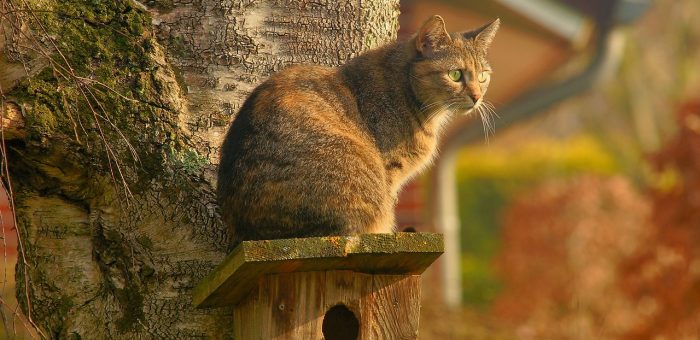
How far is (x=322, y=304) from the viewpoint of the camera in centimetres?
296

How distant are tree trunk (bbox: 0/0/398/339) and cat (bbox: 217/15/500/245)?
235mm

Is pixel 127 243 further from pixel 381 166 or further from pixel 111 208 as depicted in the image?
pixel 381 166

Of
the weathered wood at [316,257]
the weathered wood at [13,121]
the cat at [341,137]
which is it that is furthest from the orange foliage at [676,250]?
the weathered wood at [13,121]

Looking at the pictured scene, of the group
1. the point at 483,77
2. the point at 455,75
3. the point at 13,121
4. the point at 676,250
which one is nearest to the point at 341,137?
the point at 455,75

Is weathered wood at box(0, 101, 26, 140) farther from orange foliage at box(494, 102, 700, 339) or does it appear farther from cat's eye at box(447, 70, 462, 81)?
orange foliage at box(494, 102, 700, 339)

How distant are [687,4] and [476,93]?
17227mm

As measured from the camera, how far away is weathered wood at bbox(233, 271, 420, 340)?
292 centimetres

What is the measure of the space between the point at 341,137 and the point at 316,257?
18.0 inches

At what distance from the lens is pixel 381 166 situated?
3188 mm

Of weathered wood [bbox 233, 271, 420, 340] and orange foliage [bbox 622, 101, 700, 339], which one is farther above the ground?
orange foliage [bbox 622, 101, 700, 339]

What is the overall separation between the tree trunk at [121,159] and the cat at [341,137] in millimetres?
235

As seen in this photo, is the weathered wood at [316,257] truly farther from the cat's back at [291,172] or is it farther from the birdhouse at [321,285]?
the cat's back at [291,172]

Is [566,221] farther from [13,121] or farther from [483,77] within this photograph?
[13,121]

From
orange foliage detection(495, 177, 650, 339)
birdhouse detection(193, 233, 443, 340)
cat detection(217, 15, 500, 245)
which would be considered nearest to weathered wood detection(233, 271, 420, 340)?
birdhouse detection(193, 233, 443, 340)
